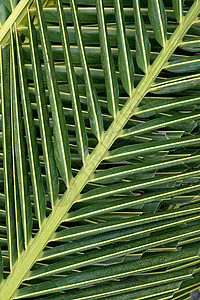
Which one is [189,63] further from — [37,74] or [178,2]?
[37,74]

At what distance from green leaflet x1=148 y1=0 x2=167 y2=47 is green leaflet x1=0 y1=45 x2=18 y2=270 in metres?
0.26

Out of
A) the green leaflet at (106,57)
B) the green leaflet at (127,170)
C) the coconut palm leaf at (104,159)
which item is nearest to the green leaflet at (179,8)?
the coconut palm leaf at (104,159)

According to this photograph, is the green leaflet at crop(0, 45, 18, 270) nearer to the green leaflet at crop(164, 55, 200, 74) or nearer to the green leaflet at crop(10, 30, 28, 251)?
the green leaflet at crop(10, 30, 28, 251)

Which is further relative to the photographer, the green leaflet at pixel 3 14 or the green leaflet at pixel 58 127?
the green leaflet at pixel 3 14

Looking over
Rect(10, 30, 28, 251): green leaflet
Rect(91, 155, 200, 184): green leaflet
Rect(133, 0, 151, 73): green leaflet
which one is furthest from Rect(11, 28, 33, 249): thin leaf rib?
Rect(133, 0, 151, 73): green leaflet

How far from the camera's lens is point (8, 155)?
610mm

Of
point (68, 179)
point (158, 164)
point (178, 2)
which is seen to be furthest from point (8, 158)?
point (178, 2)

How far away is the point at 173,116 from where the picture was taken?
59 centimetres

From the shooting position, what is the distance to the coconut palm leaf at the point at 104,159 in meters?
0.57

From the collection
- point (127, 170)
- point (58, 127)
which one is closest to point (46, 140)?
point (58, 127)

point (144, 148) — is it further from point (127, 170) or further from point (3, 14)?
point (3, 14)

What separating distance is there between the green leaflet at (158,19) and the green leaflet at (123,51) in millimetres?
47

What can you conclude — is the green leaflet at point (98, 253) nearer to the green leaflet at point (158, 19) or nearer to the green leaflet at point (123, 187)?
the green leaflet at point (123, 187)

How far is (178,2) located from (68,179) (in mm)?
324
